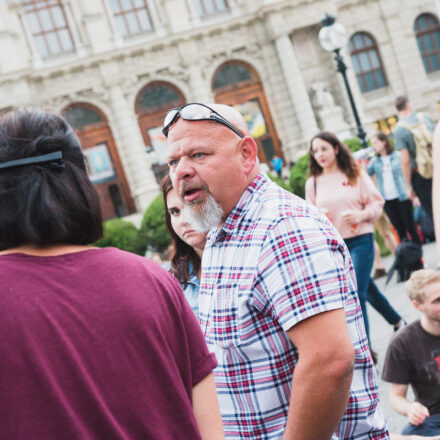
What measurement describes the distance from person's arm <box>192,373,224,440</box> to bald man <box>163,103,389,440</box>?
0.71 feet

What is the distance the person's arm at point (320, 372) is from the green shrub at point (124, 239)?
35.6 ft

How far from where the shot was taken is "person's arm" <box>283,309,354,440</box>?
1507 millimetres

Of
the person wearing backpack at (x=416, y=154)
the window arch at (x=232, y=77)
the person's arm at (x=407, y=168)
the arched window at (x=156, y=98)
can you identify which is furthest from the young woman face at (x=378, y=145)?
the window arch at (x=232, y=77)

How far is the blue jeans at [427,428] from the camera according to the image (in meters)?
2.97

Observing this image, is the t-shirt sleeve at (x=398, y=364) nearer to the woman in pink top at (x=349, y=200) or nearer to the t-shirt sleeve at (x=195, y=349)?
the woman in pink top at (x=349, y=200)

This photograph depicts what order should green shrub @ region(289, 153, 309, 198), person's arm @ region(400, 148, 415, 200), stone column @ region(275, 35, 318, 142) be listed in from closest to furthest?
person's arm @ region(400, 148, 415, 200) → green shrub @ region(289, 153, 309, 198) → stone column @ region(275, 35, 318, 142)

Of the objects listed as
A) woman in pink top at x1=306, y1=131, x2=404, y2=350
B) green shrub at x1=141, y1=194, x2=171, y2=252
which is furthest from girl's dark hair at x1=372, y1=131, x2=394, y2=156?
green shrub at x1=141, y1=194, x2=171, y2=252

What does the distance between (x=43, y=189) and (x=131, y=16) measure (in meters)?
26.6

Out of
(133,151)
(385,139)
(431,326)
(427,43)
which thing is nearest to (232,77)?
(133,151)

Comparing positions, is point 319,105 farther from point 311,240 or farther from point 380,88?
point 311,240

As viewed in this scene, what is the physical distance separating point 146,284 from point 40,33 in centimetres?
2678

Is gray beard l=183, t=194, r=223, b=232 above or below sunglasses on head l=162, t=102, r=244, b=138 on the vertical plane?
below

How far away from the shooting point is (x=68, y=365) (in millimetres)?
1205

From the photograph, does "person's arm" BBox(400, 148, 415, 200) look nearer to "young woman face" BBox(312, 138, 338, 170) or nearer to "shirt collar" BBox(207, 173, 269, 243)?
"young woman face" BBox(312, 138, 338, 170)
